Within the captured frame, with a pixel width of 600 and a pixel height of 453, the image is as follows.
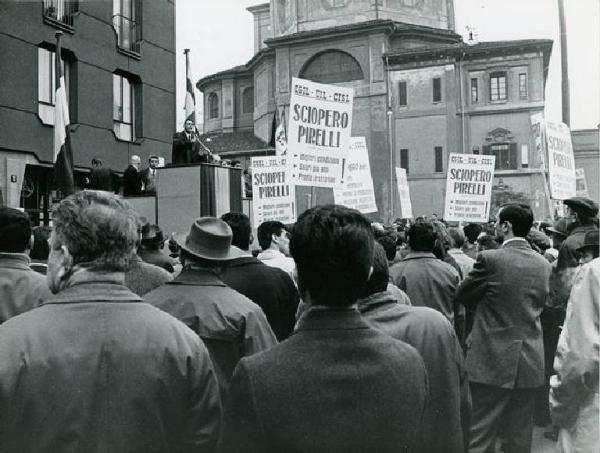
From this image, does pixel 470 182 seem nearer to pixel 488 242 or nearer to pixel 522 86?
pixel 488 242

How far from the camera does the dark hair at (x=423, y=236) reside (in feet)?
21.1

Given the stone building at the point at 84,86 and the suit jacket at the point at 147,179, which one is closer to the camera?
the suit jacket at the point at 147,179

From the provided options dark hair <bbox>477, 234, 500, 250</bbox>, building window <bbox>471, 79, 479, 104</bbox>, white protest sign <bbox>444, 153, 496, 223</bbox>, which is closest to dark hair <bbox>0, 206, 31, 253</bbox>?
dark hair <bbox>477, 234, 500, 250</bbox>

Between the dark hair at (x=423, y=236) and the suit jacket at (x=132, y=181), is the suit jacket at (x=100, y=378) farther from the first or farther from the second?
the suit jacket at (x=132, y=181)

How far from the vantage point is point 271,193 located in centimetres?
1188

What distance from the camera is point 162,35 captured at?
22.4m

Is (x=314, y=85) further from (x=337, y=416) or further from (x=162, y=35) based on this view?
(x=162, y=35)

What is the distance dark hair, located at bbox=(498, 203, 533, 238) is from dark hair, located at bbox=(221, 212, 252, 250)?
6.97 feet

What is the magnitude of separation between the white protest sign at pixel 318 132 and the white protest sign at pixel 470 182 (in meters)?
4.63

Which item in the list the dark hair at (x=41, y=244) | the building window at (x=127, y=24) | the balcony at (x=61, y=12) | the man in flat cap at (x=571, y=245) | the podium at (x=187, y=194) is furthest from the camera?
the building window at (x=127, y=24)

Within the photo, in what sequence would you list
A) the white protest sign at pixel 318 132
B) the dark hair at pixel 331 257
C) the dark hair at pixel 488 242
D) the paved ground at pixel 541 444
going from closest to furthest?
the dark hair at pixel 331 257, the paved ground at pixel 541 444, the dark hair at pixel 488 242, the white protest sign at pixel 318 132

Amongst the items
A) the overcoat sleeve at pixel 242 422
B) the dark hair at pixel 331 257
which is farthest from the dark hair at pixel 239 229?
the overcoat sleeve at pixel 242 422

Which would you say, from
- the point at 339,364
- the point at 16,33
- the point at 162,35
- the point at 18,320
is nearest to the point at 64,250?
the point at 18,320

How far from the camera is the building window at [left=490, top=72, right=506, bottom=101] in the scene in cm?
5112
